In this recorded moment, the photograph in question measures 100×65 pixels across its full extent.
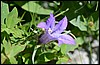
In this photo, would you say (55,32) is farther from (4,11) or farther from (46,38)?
(4,11)

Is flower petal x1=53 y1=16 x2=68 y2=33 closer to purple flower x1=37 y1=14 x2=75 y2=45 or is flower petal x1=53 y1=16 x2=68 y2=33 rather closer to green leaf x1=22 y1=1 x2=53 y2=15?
purple flower x1=37 y1=14 x2=75 y2=45

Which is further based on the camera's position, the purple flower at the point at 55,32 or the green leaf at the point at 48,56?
the green leaf at the point at 48,56

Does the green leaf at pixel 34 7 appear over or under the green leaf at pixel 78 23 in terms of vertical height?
over

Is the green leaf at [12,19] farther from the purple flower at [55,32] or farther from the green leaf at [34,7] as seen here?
the green leaf at [34,7]

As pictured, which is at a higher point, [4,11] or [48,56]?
[4,11]

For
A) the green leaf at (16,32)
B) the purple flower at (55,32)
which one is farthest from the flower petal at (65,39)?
the green leaf at (16,32)

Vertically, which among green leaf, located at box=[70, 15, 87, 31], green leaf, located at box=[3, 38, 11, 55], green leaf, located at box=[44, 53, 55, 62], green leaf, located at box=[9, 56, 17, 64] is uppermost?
green leaf, located at box=[70, 15, 87, 31]

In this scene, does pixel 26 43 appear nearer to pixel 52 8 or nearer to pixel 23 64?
pixel 23 64

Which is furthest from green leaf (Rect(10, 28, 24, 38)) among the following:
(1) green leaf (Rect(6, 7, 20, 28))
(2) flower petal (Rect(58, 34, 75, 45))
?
(2) flower petal (Rect(58, 34, 75, 45))

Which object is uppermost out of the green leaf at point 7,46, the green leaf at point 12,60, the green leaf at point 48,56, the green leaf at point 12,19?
the green leaf at point 12,19

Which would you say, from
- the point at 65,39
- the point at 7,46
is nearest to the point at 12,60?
the point at 7,46
